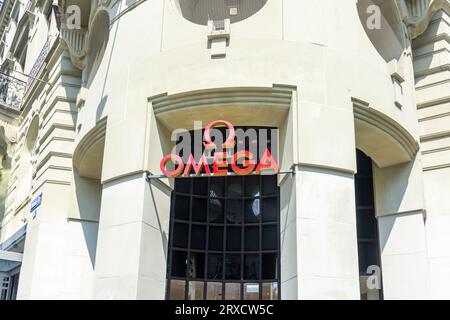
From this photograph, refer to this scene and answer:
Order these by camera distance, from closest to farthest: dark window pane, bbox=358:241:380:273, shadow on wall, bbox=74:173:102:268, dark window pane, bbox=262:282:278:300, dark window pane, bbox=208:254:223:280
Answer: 1. shadow on wall, bbox=74:173:102:268
2. dark window pane, bbox=358:241:380:273
3. dark window pane, bbox=262:282:278:300
4. dark window pane, bbox=208:254:223:280

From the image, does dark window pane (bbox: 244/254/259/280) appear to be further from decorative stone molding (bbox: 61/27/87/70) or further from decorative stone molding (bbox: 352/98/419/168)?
decorative stone molding (bbox: 61/27/87/70)

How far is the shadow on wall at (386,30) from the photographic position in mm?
16016

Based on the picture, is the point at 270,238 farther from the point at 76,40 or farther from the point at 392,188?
the point at 76,40

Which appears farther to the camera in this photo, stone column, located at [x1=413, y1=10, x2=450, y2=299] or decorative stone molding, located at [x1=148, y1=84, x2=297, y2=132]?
stone column, located at [x1=413, y1=10, x2=450, y2=299]

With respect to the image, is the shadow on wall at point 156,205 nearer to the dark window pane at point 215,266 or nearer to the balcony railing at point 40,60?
the dark window pane at point 215,266

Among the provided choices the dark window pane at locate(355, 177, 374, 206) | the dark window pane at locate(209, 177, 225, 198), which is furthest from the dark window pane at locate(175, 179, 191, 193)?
the dark window pane at locate(355, 177, 374, 206)

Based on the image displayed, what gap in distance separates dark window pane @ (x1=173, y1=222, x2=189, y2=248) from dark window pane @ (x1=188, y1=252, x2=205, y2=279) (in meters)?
0.59

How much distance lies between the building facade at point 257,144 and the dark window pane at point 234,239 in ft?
0.15

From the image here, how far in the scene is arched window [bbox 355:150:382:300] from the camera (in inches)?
712

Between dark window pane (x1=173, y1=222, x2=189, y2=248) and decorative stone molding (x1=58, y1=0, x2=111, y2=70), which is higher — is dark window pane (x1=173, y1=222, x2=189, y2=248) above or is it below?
below

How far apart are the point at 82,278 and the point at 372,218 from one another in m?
10.4

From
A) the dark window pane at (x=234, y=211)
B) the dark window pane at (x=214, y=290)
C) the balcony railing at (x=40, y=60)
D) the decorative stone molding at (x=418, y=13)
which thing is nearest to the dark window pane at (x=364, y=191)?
the dark window pane at (x=234, y=211)

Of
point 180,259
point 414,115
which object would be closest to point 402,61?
point 414,115

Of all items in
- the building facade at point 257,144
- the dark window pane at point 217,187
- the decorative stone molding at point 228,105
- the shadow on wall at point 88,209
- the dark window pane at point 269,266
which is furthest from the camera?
the dark window pane at point 217,187
